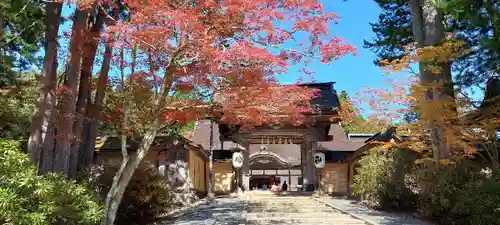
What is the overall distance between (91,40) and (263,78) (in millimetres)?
3945

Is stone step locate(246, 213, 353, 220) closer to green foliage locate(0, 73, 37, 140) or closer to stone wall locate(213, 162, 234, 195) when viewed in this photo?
green foliage locate(0, 73, 37, 140)

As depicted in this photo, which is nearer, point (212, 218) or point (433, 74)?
point (212, 218)

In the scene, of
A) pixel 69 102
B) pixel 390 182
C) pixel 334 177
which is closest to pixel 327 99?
pixel 334 177

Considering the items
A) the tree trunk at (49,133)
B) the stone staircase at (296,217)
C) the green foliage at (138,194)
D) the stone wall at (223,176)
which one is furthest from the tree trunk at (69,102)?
the stone wall at (223,176)

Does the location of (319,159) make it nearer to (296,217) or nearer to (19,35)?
(296,217)

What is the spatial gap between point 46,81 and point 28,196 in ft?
11.0

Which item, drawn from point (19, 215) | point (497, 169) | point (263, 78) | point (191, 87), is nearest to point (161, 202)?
point (191, 87)

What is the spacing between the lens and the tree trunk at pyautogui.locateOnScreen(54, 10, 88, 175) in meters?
8.09

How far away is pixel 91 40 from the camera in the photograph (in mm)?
9180

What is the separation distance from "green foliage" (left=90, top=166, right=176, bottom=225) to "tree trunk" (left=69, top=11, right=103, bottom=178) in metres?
0.65

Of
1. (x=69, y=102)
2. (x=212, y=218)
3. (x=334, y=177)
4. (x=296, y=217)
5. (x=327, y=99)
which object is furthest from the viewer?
(x=334, y=177)

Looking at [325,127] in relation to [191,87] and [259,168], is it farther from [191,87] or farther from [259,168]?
[191,87]

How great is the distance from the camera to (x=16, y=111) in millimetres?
11227

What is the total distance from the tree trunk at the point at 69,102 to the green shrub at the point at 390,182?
27.9 feet
